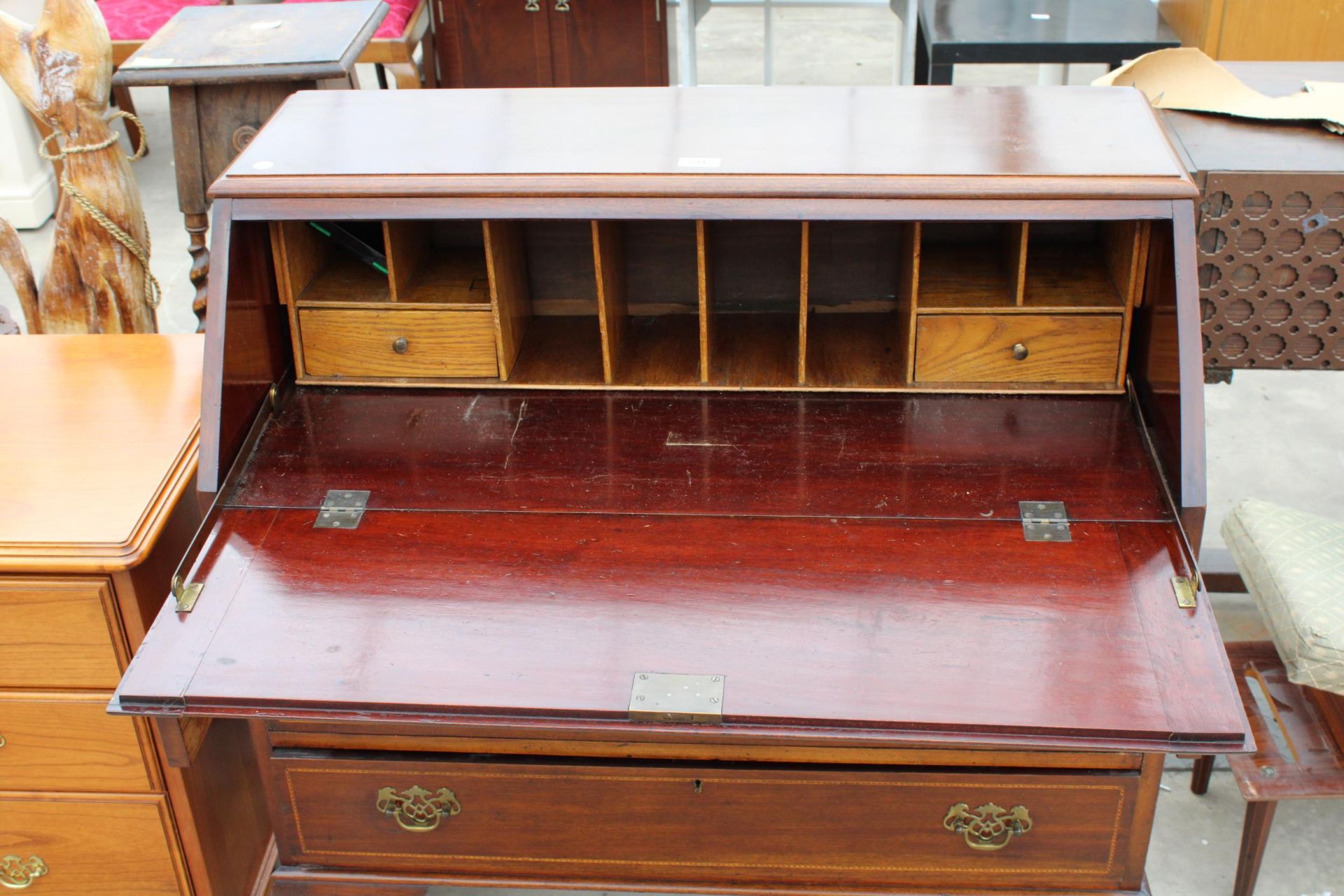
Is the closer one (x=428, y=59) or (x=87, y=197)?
(x=87, y=197)

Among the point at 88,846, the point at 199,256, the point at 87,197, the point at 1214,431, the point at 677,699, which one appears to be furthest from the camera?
the point at 1214,431

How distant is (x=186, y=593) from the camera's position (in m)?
1.62

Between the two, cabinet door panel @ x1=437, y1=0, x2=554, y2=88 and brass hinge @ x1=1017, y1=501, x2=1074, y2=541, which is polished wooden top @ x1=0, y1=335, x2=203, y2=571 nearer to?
brass hinge @ x1=1017, y1=501, x2=1074, y2=541

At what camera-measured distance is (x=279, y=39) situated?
266 cm

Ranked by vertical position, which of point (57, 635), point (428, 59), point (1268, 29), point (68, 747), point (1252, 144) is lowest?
point (68, 747)

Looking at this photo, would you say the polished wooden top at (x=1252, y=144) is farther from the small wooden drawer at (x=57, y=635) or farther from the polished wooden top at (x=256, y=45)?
the small wooden drawer at (x=57, y=635)

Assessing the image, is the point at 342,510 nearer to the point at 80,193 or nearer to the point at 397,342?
the point at 397,342

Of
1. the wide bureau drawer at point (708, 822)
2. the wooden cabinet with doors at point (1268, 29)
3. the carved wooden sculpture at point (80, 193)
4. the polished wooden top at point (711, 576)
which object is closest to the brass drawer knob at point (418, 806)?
the wide bureau drawer at point (708, 822)

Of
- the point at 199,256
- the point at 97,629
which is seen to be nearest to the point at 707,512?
the point at 97,629

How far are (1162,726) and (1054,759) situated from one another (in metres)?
0.24

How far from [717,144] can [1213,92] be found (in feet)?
3.11

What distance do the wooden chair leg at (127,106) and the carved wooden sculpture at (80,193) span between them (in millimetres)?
1779

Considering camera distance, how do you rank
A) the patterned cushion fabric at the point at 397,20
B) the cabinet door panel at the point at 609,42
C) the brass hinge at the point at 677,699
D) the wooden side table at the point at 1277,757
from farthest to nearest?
the cabinet door panel at the point at 609,42 < the patterned cushion fabric at the point at 397,20 < the wooden side table at the point at 1277,757 < the brass hinge at the point at 677,699

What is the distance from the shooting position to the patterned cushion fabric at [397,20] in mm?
4559
